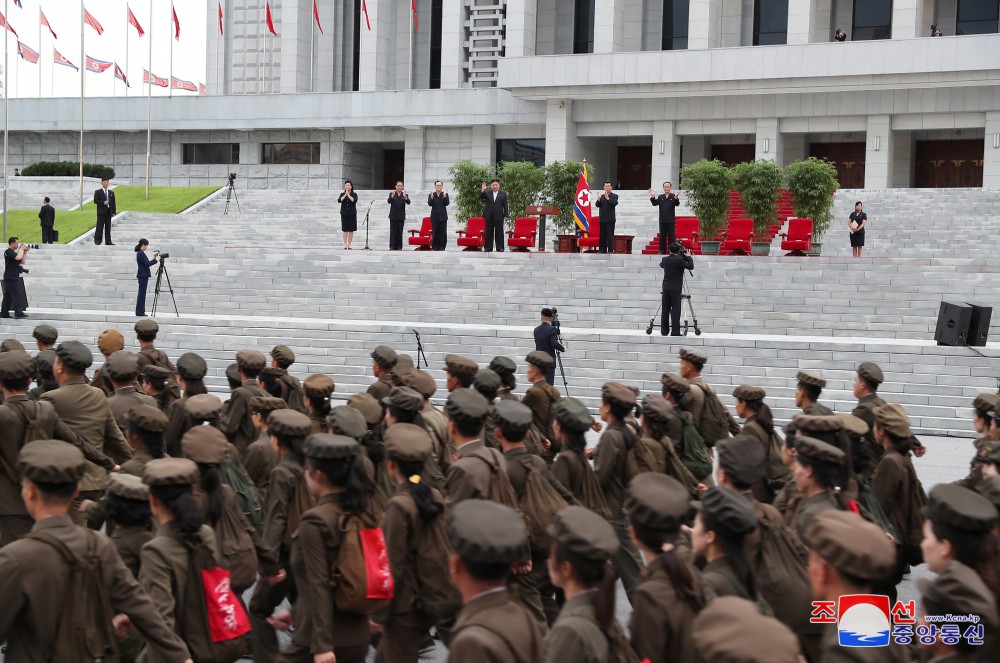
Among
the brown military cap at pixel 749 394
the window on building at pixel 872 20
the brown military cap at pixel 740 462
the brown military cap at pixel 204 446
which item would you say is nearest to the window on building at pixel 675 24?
the window on building at pixel 872 20

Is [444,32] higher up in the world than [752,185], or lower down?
higher up

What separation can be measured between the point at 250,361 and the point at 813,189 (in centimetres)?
2079

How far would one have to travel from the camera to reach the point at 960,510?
393 centimetres

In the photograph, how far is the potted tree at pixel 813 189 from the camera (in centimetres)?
2620

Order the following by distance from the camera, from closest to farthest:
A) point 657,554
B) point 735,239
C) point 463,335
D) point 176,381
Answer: point 657,554 < point 176,381 < point 463,335 < point 735,239

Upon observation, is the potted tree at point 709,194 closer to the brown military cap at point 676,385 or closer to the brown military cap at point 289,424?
the brown military cap at point 676,385

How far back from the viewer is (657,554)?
4004 millimetres

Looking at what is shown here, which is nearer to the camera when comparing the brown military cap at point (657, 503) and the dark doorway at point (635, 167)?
the brown military cap at point (657, 503)

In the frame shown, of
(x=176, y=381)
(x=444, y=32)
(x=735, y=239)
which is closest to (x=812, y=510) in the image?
(x=176, y=381)

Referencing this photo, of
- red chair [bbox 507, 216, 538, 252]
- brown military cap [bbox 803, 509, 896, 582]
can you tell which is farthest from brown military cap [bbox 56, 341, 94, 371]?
red chair [bbox 507, 216, 538, 252]

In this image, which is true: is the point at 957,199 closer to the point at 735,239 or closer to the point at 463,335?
the point at 735,239

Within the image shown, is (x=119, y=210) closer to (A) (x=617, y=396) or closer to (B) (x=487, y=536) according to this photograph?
(A) (x=617, y=396)

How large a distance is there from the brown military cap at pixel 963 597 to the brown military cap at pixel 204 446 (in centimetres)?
317

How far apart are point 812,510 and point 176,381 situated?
250 inches
